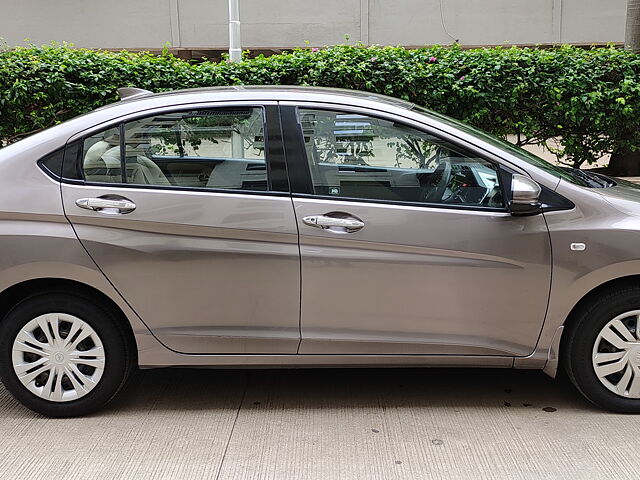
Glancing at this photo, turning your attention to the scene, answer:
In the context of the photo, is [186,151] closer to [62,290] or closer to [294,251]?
[294,251]

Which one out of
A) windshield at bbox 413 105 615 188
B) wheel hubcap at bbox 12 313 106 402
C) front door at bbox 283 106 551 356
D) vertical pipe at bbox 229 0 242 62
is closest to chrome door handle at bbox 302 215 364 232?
front door at bbox 283 106 551 356

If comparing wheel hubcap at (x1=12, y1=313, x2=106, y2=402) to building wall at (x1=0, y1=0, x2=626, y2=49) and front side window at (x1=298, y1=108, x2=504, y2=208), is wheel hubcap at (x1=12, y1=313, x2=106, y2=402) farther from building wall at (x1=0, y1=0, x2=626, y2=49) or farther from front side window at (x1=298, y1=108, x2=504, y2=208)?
building wall at (x1=0, y1=0, x2=626, y2=49)

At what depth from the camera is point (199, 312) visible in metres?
3.63

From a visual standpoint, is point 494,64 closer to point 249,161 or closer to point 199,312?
point 249,161

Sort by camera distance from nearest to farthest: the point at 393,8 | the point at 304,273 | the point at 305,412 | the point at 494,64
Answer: the point at 304,273
the point at 305,412
the point at 494,64
the point at 393,8

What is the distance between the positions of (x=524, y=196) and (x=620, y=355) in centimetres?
97

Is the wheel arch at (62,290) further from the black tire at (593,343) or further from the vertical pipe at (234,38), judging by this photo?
the vertical pipe at (234,38)

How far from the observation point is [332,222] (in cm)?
353

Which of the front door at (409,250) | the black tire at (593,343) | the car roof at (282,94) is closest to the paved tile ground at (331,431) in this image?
the black tire at (593,343)

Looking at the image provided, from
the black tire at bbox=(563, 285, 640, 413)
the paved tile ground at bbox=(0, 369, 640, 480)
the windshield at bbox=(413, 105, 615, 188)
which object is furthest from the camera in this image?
the windshield at bbox=(413, 105, 615, 188)

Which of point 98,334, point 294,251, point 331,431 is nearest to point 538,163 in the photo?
point 294,251

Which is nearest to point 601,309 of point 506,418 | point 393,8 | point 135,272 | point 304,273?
point 506,418

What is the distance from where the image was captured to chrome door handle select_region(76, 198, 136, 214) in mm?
3551

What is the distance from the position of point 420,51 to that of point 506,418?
465 centimetres
